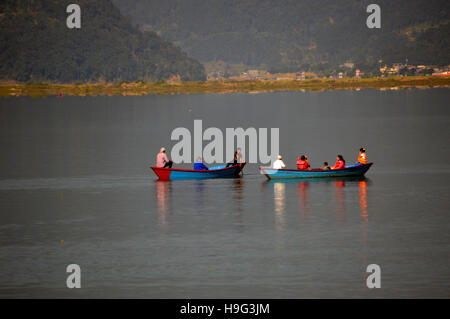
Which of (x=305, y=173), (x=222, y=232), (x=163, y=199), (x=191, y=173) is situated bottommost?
(x=222, y=232)

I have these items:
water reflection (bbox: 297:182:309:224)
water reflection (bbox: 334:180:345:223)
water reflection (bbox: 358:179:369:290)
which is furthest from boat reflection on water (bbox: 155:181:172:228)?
water reflection (bbox: 358:179:369:290)

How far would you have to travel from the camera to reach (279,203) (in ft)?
197

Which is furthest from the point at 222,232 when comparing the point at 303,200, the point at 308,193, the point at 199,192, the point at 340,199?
the point at 308,193

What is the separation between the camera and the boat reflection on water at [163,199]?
179 ft

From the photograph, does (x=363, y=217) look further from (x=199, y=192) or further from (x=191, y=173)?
(x=191, y=173)

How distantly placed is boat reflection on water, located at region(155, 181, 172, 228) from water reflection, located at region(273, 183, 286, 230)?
8.13m

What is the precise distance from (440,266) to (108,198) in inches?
1260

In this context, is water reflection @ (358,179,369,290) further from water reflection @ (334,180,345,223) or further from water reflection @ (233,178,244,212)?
water reflection @ (233,178,244,212)

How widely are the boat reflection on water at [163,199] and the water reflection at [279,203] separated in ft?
26.7

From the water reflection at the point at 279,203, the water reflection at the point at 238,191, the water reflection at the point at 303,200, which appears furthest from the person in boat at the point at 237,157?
the water reflection at the point at 303,200

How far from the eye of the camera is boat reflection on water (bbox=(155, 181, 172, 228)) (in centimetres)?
5457

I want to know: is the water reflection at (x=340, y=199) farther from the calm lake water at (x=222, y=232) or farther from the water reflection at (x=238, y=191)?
the water reflection at (x=238, y=191)

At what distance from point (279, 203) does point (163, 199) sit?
9938mm
